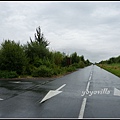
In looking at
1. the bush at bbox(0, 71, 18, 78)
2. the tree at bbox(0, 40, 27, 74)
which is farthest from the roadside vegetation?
the bush at bbox(0, 71, 18, 78)

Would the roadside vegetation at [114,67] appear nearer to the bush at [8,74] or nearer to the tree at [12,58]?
the tree at [12,58]

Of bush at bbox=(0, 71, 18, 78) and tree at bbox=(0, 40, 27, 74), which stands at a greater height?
tree at bbox=(0, 40, 27, 74)

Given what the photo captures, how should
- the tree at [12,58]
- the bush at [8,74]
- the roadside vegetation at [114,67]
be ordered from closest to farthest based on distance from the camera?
the bush at [8,74], the tree at [12,58], the roadside vegetation at [114,67]

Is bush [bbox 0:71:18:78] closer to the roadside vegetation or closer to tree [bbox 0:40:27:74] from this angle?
tree [bbox 0:40:27:74]

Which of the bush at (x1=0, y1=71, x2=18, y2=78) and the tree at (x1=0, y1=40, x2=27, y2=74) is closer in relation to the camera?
the bush at (x1=0, y1=71, x2=18, y2=78)

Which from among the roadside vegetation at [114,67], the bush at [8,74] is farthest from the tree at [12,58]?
the roadside vegetation at [114,67]

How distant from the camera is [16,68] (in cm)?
2136

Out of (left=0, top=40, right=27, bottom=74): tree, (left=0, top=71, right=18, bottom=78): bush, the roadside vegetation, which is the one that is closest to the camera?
(left=0, top=71, right=18, bottom=78): bush

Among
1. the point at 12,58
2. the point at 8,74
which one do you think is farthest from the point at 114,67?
the point at 8,74

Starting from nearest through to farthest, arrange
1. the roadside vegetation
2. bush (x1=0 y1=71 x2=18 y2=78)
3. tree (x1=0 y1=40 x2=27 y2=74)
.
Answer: bush (x1=0 y1=71 x2=18 y2=78) < tree (x1=0 y1=40 x2=27 y2=74) < the roadside vegetation

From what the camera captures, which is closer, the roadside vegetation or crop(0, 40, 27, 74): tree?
crop(0, 40, 27, 74): tree

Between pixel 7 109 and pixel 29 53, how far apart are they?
22.4 m

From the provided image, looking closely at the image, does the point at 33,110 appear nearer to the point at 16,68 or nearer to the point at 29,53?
the point at 16,68

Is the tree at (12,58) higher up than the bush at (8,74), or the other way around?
the tree at (12,58)
